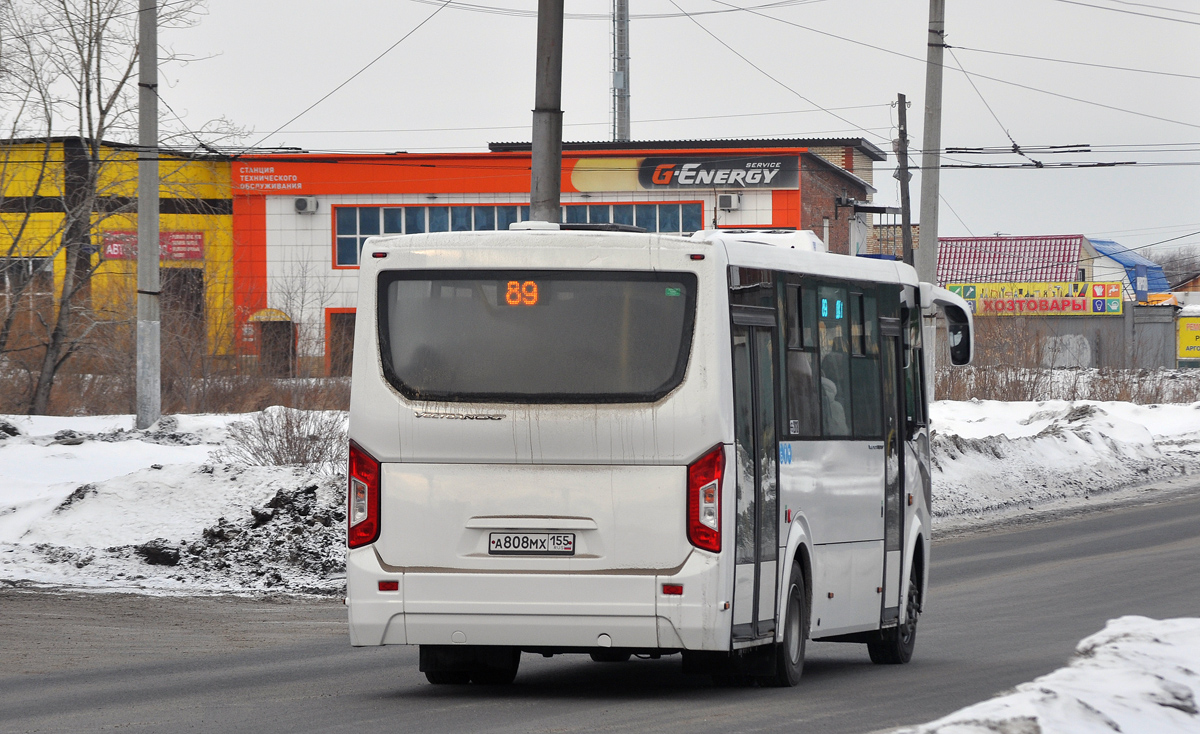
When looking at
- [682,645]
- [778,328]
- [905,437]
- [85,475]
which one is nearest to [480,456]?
[682,645]

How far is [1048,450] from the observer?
1288 inches

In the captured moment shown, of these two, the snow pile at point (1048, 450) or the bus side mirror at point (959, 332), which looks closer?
the bus side mirror at point (959, 332)

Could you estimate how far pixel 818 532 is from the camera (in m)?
10.4

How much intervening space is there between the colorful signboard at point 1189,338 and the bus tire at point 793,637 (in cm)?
8150

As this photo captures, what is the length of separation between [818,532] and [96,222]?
22.5 m

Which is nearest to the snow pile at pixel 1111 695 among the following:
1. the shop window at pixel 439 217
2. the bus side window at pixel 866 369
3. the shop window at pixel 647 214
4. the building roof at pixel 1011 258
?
the bus side window at pixel 866 369

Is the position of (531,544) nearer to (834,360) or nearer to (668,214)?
(834,360)

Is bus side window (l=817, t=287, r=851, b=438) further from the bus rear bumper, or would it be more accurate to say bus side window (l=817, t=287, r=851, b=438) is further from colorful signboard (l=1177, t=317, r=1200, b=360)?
colorful signboard (l=1177, t=317, r=1200, b=360)

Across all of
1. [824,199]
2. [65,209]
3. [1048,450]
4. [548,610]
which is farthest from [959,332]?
[824,199]

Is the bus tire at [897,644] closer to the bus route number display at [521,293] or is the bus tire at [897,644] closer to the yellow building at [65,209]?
the bus route number display at [521,293]

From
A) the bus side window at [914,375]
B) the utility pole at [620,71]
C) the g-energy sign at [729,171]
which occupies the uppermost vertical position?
the utility pole at [620,71]

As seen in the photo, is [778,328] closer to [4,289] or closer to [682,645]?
[682,645]

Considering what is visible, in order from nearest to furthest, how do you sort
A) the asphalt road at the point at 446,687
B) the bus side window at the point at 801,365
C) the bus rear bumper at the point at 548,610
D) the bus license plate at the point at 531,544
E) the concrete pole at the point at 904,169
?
the asphalt road at the point at 446,687
the bus rear bumper at the point at 548,610
the bus license plate at the point at 531,544
the bus side window at the point at 801,365
the concrete pole at the point at 904,169

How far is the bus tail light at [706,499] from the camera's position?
8.66 meters
